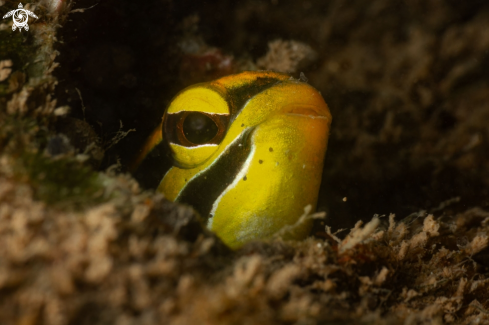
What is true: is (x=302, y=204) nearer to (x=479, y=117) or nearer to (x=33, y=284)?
(x=33, y=284)

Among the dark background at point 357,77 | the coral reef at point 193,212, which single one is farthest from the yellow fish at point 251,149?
the dark background at point 357,77

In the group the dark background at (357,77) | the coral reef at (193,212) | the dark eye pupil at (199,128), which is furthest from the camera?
the dark background at (357,77)

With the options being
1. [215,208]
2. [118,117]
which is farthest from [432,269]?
[118,117]

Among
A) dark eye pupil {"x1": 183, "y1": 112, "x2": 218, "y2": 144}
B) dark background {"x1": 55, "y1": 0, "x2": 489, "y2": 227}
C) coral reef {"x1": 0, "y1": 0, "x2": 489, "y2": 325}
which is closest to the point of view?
coral reef {"x1": 0, "y1": 0, "x2": 489, "y2": 325}

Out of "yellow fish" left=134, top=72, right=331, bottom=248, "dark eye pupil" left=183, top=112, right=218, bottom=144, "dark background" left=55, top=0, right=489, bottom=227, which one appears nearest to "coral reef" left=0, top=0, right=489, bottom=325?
"dark background" left=55, top=0, right=489, bottom=227

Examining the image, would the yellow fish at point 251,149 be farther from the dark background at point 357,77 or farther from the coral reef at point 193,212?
the dark background at point 357,77

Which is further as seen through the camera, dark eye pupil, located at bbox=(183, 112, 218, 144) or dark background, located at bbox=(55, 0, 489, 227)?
dark background, located at bbox=(55, 0, 489, 227)

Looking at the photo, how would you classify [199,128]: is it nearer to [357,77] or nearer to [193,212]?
[193,212]

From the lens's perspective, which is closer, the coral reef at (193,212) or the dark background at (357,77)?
the coral reef at (193,212)

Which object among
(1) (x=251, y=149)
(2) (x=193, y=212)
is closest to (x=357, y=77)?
(1) (x=251, y=149)

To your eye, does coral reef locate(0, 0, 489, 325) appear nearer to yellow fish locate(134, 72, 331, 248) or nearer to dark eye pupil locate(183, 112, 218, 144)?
yellow fish locate(134, 72, 331, 248)
